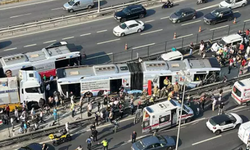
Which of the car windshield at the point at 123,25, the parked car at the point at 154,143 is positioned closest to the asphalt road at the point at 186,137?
the parked car at the point at 154,143

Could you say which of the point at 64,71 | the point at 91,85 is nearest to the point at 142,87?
the point at 91,85

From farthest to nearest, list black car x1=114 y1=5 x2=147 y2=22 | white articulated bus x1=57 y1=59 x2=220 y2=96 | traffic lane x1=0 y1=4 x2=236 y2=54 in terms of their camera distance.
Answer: black car x1=114 y1=5 x2=147 y2=22, traffic lane x1=0 y1=4 x2=236 y2=54, white articulated bus x1=57 y1=59 x2=220 y2=96

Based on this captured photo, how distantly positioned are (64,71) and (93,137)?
834 cm

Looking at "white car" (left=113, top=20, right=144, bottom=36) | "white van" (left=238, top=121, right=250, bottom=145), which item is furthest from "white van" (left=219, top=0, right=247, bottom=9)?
"white van" (left=238, top=121, right=250, bottom=145)

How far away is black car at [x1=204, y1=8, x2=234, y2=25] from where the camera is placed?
57.7m

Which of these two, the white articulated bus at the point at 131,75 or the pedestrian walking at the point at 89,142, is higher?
the white articulated bus at the point at 131,75

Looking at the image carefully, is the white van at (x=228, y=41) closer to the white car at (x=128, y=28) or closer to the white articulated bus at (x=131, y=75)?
the white articulated bus at (x=131, y=75)

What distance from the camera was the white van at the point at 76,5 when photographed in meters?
60.6

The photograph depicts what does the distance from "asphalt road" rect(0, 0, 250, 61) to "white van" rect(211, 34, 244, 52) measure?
2.99m

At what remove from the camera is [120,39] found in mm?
55375

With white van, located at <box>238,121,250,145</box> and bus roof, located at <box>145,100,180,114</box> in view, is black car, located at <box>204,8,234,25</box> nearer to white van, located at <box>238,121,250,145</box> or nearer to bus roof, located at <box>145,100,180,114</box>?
bus roof, located at <box>145,100,180,114</box>

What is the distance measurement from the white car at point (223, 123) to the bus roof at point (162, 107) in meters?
3.49

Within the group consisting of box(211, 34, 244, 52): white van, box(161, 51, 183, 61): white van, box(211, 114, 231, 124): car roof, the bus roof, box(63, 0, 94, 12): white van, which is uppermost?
box(63, 0, 94, 12): white van

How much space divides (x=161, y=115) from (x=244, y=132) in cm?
733
